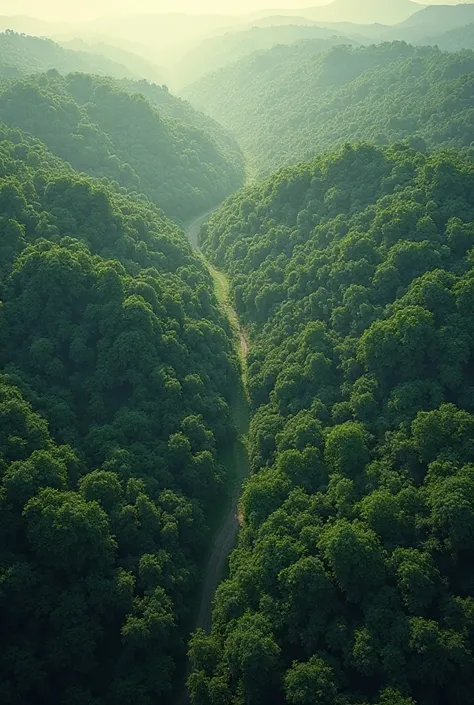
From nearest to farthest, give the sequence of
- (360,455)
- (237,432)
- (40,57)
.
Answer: (360,455), (237,432), (40,57)

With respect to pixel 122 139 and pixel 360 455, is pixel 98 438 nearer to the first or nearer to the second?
pixel 360 455

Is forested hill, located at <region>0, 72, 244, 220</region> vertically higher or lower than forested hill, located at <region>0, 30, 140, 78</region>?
lower

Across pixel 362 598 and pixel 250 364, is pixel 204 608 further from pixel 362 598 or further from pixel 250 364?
pixel 250 364

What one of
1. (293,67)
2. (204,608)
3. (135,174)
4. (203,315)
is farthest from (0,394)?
(293,67)

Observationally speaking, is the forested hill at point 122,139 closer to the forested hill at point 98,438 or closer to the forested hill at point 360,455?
the forested hill at point 98,438

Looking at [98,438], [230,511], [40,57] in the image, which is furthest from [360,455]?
[40,57]

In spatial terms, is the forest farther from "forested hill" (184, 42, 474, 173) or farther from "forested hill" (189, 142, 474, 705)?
"forested hill" (184, 42, 474, 173)

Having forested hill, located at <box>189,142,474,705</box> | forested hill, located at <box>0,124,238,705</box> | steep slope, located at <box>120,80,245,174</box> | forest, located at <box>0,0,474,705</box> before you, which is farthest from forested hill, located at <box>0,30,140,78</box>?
forested hill, located at <box>189,142,474,705</box>
